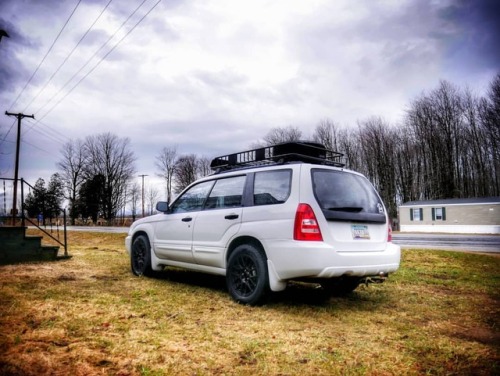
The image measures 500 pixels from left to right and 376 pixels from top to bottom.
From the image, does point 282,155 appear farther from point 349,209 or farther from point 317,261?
point 317,261

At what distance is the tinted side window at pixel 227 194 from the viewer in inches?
186

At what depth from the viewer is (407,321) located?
3.78m

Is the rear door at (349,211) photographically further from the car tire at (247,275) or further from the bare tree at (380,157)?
the bare tree at (380,157)

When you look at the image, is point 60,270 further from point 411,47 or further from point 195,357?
point 411,47

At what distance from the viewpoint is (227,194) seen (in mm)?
4918

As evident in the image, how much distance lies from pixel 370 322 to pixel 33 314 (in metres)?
3.49

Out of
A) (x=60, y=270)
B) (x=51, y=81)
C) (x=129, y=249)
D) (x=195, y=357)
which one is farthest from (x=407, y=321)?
(x=51, y=81)

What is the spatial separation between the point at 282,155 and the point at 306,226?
111cm

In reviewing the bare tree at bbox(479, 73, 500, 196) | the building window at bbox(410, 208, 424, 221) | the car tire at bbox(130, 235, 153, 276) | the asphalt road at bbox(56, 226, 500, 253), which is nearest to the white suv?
the car tire at bbox(130, 235, 153, 276)

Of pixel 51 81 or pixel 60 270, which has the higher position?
pixel 51 81

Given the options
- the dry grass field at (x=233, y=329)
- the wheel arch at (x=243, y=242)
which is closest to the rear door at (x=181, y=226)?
the dry grass field at (x=233, y=329)

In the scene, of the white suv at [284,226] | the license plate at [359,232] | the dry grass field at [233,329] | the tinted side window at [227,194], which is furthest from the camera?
the tinted side window at [227,194]

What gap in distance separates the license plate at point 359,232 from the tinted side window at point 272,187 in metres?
0.89

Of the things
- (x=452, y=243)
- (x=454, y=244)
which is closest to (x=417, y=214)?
(x=452, y=243)
